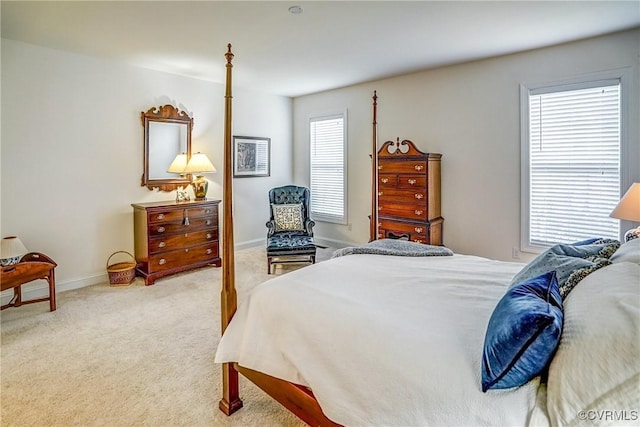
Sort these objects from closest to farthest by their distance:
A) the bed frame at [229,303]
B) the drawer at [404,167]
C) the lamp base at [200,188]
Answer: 1. the bed frame at [229,303]
2. the drawer at [404,167]
3. the lamp base at [200,188]

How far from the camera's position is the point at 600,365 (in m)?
0.98

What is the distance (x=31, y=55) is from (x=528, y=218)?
5.39 meters

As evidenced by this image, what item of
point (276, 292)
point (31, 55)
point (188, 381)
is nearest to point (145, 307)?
point (188, 381)

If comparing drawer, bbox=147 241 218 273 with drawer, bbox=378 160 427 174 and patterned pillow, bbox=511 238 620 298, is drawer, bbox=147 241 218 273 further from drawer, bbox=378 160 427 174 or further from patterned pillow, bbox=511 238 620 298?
patterned pillow, bbox=511 238 620 298

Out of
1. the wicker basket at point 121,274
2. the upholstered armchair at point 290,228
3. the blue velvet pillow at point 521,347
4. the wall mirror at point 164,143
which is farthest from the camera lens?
the wall mirror at point 164,143

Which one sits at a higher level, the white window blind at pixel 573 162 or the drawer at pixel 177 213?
the white window blind at pixel 573 162

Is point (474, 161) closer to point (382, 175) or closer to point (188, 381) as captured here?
point (382, 175)

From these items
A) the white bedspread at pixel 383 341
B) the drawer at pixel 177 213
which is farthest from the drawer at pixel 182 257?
the white bedspread at pixel 383 341

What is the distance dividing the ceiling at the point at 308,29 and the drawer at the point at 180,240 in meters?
2.04

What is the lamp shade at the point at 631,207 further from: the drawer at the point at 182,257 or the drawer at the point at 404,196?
the drawer at the point at 182,257

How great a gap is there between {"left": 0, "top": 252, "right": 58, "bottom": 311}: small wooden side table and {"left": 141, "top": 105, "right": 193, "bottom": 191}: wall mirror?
1.43 meters

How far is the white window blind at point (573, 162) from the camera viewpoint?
11.1 ft

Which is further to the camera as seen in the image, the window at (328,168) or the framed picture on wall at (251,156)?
the window at (328,168)

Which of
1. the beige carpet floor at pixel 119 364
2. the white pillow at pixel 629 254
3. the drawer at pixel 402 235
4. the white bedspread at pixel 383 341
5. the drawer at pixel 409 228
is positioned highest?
the white pillow at pixel 629 254
